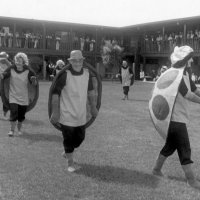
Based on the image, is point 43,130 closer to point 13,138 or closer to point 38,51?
point 13,138

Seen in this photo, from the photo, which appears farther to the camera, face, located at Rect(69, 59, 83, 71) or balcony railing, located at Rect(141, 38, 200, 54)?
balcony railing, located at Rect(141, 38, 200, 54)

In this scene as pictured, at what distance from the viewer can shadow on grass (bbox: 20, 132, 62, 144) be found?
823 cm

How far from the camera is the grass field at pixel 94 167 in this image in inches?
197

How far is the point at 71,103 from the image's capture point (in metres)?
5.98

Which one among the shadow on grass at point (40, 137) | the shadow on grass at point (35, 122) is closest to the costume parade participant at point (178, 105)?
the shadow on grass at point (40, 137)

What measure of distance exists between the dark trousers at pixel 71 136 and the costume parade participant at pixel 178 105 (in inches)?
42.2

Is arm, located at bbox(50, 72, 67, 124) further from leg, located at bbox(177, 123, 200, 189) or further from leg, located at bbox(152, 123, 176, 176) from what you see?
leg, located at bbox(177, 123, 200, 189)

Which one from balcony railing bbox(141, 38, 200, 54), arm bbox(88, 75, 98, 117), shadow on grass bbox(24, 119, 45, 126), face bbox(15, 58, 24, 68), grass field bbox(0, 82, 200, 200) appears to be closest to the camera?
grass field bbox(0, 82, 200, 200)

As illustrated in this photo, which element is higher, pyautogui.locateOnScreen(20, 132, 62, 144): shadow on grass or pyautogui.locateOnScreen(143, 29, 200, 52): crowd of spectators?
pyautogui.locateOnScreen(143, 29, 200, 52): crowd of spectators

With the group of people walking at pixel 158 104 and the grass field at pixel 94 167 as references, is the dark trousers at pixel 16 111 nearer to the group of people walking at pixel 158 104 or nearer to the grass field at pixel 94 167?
the grass field at pixel 94 167

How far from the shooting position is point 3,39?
33.7m

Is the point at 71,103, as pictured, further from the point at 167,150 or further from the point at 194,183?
the point at 194,183

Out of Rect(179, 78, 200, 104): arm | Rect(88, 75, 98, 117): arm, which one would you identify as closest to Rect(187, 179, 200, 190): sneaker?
Rect(179, 78, 200, 104): arm

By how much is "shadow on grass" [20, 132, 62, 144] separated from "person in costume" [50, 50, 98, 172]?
2.13m
